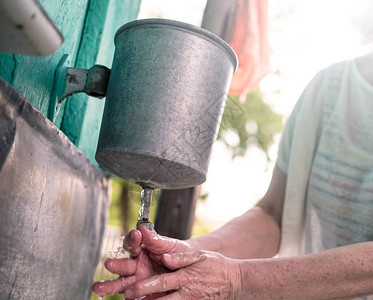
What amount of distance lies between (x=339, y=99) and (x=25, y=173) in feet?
6.18

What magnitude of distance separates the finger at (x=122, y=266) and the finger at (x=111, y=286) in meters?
0.03

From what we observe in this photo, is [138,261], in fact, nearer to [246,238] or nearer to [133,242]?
[133,242]

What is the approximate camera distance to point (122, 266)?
1.76 meters

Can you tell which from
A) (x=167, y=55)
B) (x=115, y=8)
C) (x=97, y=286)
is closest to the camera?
(x=167, y=55)

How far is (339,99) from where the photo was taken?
259 cm

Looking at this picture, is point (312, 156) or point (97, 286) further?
point (312, 156)

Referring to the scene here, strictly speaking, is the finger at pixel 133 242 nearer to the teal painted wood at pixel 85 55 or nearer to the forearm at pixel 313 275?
the forearm at pixel 313 275

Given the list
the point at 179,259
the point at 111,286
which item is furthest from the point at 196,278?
the point at 111,286

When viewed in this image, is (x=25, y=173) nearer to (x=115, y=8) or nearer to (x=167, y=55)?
(x=167, y=55)

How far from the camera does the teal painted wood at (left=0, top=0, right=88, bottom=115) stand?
140 cm

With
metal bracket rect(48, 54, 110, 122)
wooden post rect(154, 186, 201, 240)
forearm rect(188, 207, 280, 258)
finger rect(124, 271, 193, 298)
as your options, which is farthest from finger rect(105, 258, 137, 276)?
wooden post rect(154, 186, 201, 240)

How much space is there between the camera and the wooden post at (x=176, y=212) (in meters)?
3.63

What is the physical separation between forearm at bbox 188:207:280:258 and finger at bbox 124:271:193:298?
1.42 feet

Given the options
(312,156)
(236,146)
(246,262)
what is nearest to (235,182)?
(236,146)
